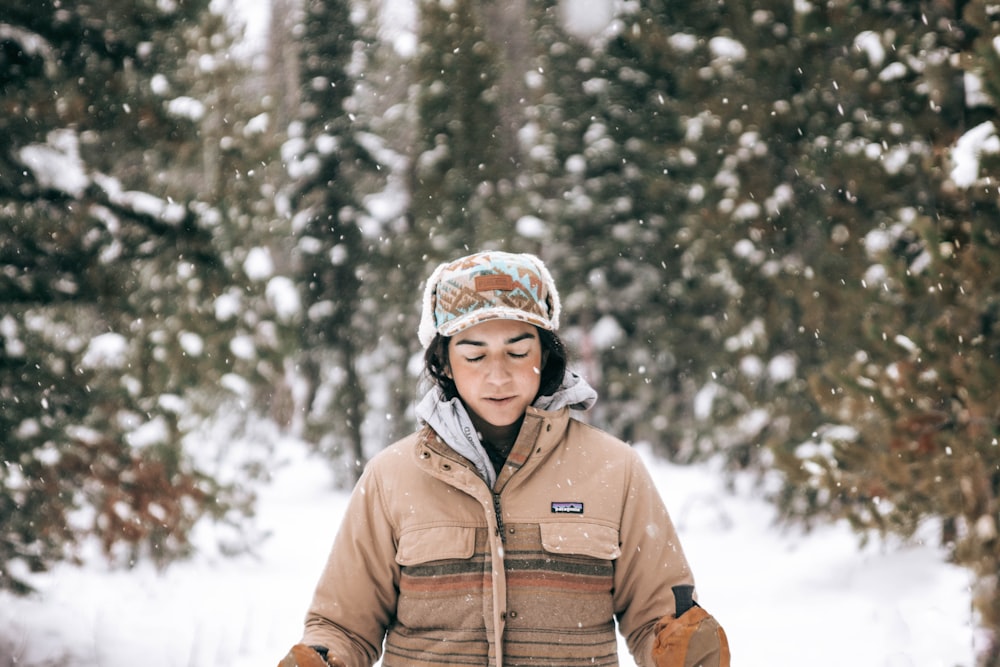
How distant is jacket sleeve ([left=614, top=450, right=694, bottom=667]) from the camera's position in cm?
232

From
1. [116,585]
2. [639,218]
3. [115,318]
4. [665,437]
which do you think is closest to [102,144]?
[115,318]

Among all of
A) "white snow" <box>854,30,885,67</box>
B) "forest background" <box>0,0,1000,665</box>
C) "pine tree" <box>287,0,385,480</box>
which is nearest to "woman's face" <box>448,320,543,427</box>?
"forest background" <box>0,0,1000,665</box>

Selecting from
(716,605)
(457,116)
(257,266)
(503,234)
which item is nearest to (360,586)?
(257,266)

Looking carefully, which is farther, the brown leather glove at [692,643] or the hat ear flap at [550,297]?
the hat ear flap at [550,297]

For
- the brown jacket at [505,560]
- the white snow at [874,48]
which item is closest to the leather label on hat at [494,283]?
the brown jacket at [505,560]

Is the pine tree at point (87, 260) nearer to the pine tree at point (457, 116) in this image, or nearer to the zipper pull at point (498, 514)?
the zipper pull at point (498, 514)

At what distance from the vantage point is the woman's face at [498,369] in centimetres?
243

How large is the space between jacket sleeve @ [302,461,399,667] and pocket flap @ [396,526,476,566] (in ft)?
0.30

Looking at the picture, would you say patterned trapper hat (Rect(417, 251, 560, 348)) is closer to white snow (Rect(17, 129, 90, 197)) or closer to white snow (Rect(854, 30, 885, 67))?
white snow (Rect(17, 129, 90, 197))

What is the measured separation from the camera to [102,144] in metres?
5.79

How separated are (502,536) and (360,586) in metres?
0.40

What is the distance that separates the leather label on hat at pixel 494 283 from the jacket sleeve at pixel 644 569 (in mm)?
607

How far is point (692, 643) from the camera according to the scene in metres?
2.10

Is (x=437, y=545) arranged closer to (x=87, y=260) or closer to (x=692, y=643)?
(x=692, y=643)
